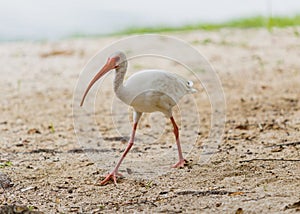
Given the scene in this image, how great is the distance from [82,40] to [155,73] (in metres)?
8.06

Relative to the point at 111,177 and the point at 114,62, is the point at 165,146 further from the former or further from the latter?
the point at 114,62

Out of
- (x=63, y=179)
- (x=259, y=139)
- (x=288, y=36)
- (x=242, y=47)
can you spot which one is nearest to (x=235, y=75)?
(x=242, y=47)

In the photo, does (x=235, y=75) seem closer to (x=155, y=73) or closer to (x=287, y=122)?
A: (x=287, y=122)

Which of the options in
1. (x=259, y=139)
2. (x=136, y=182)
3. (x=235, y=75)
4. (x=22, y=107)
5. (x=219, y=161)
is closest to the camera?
(x=136, y=182)

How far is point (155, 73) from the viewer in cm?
472

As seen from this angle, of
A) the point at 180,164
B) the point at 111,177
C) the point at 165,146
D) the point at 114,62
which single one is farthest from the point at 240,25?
the point at 111,177

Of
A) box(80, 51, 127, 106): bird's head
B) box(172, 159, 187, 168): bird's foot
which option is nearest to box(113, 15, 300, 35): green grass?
box(172, 159, 187, 168): bird's foot

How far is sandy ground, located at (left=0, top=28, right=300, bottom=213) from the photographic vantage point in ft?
13.3

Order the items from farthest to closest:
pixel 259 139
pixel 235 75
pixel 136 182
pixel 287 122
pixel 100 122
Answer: pixel 235 75, pixel 100 122, pixel 287 122, pixel 259 139, pixel 136 182

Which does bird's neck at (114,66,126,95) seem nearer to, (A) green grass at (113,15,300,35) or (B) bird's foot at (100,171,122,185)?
(B) bird's foot at (100,171,122,185)

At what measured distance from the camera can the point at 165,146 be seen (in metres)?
5.68

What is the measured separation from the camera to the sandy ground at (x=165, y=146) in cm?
405

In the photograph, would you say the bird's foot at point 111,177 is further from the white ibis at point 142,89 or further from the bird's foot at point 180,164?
the bird's foot at point 180,164

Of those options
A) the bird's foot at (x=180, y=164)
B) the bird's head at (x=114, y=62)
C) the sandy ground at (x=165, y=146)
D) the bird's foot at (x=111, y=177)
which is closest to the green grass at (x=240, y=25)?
the sandy ground at (x=165, y=146)
